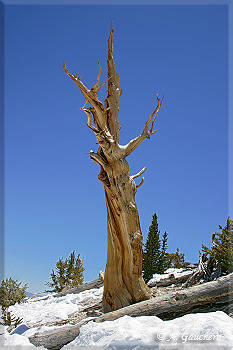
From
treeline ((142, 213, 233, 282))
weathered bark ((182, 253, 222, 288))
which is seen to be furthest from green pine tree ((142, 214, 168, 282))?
weathered bark ((182, 253, 222, 288))

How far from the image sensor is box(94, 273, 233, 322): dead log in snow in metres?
3.92

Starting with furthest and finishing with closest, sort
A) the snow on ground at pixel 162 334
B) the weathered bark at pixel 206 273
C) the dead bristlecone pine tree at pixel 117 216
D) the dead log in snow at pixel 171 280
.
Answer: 1. the dead log in snow at pixel 171 280
2. the weathered bark at pixel 206 273
3. the dead bristlecone pine tree at pixel 117 216
4. the snow on ground at pixel 162 334

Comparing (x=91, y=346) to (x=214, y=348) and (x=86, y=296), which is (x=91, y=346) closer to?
(x=214, y=348)

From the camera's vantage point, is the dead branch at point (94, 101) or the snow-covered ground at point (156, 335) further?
the dead branch at point (94, 101)

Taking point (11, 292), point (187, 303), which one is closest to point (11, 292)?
point (11, 292)

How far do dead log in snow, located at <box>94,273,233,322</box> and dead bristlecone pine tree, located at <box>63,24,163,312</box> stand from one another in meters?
1.03

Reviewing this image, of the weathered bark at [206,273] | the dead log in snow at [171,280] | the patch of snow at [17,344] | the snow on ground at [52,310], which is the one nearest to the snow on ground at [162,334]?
the patch of snow at [17,344]

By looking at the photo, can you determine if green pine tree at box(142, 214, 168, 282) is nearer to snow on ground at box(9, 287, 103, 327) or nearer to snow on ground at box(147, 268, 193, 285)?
snow on ground at box(147, 268, 193, 285)

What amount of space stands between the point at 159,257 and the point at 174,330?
521 centimetres

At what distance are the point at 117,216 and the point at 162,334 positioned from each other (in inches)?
102

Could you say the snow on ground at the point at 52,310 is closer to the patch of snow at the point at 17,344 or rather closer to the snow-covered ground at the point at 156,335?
the patch of snow at the point at 17,344

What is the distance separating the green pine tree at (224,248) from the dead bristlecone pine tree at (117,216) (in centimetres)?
138

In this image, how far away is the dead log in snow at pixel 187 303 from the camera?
12.8 feet

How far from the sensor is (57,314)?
575cm
